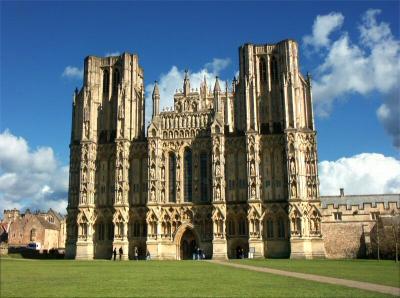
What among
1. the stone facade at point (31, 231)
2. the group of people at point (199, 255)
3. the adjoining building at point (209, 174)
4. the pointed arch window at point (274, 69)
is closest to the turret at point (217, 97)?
the adjoining building at point (209, 174)

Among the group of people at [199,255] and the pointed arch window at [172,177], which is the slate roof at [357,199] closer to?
the group of people at [199,255]

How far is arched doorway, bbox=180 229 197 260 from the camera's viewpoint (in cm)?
6397

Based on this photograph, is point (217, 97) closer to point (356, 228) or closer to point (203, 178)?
point (203, 178)

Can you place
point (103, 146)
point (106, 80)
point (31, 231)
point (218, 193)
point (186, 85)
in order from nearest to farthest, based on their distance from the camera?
point (218, 193)
point (103, 146)
point (106, 80)
point (186, 85)
point (31, 231)

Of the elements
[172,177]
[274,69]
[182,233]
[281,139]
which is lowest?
[182,233]

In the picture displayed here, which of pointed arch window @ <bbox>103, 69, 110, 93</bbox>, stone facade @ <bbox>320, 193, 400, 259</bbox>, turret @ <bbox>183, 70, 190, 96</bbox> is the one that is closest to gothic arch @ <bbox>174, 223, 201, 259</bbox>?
stone facade @ <bbox>320, 193, 400, 259</bbox>

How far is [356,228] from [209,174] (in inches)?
797

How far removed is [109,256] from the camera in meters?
63.9

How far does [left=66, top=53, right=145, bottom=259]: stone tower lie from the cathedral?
135mm

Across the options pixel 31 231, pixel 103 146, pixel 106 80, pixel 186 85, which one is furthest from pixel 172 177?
pixel 31 231

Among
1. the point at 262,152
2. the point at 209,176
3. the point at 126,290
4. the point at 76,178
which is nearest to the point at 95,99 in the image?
the point at 76,178

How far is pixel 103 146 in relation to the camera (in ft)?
222

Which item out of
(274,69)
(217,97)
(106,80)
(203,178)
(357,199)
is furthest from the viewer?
(357,199)

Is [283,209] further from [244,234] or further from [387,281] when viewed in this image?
[387,281]
